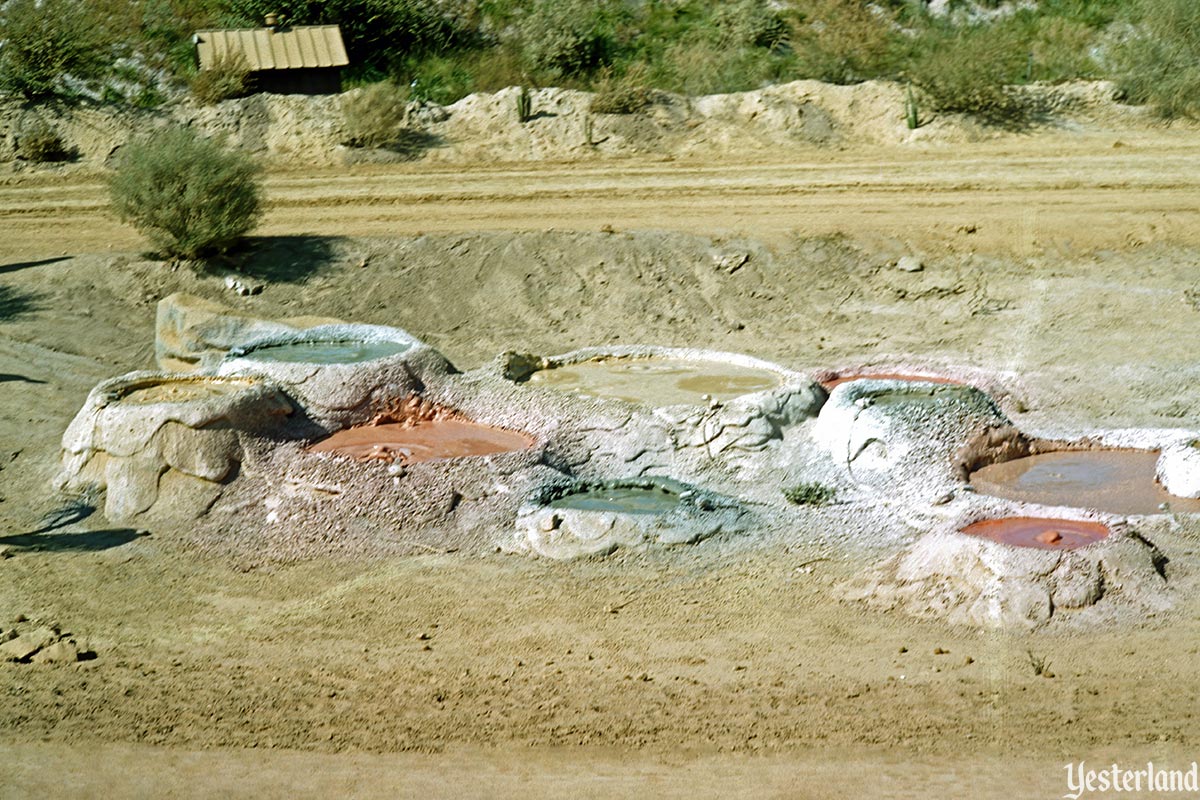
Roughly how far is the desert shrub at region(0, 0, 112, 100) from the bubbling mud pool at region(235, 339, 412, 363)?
36.5 feet

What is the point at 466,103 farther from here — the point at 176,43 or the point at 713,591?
the point at 713,591

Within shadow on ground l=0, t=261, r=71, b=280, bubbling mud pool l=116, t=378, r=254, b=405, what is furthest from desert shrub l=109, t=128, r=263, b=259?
bubbling mud pool l=116, t=378, r=254, b=405

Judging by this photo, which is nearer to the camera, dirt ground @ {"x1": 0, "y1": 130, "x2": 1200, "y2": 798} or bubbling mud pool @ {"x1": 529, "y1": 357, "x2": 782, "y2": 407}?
dirt ground @ {"x1": 0, "y1": 130, "x2": 1200, "y2": 798}

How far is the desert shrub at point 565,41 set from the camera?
25.0 meters

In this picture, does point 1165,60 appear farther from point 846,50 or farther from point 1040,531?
point 1040,531

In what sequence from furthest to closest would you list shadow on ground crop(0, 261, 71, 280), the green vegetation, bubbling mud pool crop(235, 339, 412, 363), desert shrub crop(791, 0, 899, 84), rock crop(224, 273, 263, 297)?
desert shrub crop(791, 0, 899, 84) → the green vegetation → shadow on ground crop(0, 261, 71, 280) → rock crop(224, 273, 263, 297) → bubbling mud pool crop(235, 339, 412, 363)

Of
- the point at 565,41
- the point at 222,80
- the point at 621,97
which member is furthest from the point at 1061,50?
the point at 222,80

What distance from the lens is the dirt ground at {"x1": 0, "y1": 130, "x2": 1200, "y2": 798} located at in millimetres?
8180

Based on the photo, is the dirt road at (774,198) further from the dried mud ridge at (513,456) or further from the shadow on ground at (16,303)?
the dried mud ridge at (513,456)

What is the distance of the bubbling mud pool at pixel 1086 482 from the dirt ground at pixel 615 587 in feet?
1.92

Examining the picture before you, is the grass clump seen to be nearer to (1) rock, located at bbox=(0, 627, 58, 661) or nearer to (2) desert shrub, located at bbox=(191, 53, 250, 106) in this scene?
(1) rock, located at bbox=(0, 627, 58, 661)

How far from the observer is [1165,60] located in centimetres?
2208

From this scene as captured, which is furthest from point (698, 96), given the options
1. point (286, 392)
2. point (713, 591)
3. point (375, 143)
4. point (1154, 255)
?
point (713, 591)

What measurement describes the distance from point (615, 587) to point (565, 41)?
1621 centimetres
